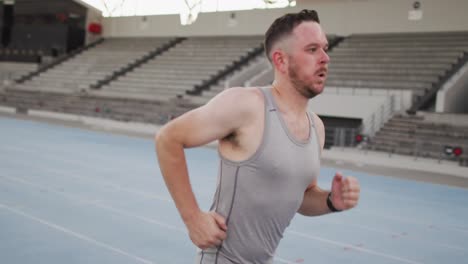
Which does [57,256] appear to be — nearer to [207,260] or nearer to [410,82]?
[207,260]

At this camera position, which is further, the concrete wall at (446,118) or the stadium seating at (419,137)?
the concrete wall at (446,118)

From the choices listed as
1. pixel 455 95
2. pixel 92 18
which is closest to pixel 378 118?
pixel 455 95

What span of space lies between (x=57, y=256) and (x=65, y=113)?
19.5 m

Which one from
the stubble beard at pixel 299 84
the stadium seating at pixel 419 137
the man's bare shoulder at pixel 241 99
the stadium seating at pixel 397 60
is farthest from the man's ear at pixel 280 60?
the stadium seating at pixel 397 60

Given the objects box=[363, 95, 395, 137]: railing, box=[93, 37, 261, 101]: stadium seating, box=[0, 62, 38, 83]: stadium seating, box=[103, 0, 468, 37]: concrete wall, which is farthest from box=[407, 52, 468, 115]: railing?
box=[0, 62, 38, 83]: stadium seating

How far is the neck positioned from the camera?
1854 millimetres

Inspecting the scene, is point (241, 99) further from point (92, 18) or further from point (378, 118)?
point (92, 18)

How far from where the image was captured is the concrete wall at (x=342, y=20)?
1888cm

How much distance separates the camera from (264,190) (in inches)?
69.6

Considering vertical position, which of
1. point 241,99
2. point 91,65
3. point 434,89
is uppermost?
point 241,99

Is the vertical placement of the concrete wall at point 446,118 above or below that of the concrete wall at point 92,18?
below

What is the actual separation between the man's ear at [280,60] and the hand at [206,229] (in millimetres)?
571

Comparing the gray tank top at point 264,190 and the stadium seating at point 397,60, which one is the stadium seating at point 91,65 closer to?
the stadium seating at point 397,60

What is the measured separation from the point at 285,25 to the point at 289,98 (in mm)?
261
